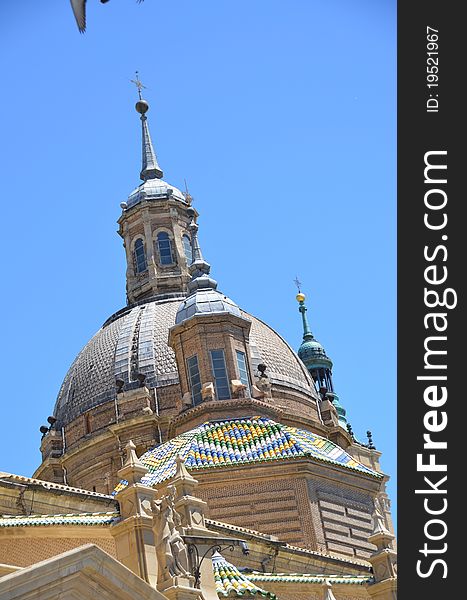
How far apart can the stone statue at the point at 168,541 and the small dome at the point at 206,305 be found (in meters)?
20.2

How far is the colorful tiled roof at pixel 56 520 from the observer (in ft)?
101

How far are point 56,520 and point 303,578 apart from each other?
7611 millimetres

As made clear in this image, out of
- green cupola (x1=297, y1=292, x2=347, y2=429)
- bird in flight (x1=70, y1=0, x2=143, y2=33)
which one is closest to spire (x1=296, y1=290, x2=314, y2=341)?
green cupola (x1=297, y1=292, x2=347, y2=429)

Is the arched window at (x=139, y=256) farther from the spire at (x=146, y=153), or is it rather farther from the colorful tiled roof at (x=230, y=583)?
the colorful tiled roof at (x=230, y=583)

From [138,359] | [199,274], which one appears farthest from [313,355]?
[199,274]

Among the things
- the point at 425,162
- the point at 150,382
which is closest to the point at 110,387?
the point at 150,382

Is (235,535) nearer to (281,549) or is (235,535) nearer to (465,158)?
(281,549)

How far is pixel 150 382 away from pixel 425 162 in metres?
37.6

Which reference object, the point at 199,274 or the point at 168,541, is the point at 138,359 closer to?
the point at 199,274

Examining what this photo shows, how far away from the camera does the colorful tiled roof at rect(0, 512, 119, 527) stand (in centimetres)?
3081

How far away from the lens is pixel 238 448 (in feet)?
139

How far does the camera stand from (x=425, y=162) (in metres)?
18.0

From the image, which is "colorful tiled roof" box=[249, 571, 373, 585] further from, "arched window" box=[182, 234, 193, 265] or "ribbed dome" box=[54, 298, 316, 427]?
"arched window" box=[182, 234, 193, 265]

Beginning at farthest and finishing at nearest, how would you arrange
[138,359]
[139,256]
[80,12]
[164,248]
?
[139,256] < [164,248] < [138,359] < [80,12]
